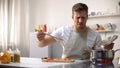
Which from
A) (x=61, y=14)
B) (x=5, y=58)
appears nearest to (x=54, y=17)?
(x=61, y=14)

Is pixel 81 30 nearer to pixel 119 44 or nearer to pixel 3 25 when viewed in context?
pixel 119 44

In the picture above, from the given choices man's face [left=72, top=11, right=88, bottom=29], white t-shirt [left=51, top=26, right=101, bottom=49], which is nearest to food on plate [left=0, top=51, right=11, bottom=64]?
white t-shirt [left=51, top=26, right=101, bottom=49]

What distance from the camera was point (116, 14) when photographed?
14.4ft

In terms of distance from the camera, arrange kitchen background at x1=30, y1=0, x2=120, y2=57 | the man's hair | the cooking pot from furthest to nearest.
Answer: kitchen background at x1=30, y1=0, x2=120, y2=57 < the man's hair < the cooking pot

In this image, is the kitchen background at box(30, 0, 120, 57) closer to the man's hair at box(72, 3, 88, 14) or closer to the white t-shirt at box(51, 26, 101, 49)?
the white t-shirt at box(51, 26, 101, 49)

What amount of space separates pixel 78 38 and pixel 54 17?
304cm

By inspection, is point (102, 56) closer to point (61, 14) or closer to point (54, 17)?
point (61, 14)

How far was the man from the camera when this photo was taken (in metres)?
2.28

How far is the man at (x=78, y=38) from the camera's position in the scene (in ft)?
7.48

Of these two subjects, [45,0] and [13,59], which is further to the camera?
[45,0]

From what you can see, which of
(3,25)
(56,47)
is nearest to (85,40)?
(56,47)

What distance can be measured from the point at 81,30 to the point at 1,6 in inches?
142

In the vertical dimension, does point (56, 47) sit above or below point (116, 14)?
below

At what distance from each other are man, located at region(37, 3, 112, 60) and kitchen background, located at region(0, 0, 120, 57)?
2.20m
